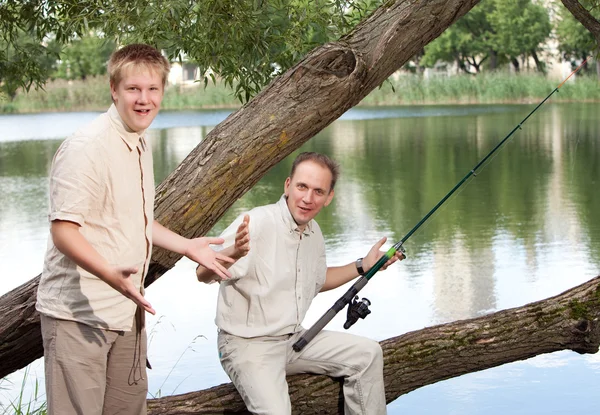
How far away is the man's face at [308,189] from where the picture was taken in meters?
4.01

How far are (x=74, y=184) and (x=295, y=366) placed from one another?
59.8 inches

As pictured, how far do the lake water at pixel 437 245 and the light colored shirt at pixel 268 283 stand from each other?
247 cm

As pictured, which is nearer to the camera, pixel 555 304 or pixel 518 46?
pixel 555 304

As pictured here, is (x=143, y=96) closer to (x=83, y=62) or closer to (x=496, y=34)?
(x=496, y=34)

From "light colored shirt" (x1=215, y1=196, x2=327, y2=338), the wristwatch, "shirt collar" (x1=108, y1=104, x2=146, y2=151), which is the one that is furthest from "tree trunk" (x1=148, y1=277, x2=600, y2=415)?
"shirt collar" (x1=108, y1=104, x2=146, y2=151)

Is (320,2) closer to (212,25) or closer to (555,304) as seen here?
(212,25)

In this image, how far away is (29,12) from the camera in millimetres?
6535

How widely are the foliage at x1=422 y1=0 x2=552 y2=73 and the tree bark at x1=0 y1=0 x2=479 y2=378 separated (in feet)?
155

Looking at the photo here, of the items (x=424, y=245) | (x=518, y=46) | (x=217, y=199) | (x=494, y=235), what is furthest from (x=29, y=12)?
(x=518, y=46)

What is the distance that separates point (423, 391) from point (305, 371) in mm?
2506

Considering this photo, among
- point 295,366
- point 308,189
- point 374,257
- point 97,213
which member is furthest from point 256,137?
point 97,213

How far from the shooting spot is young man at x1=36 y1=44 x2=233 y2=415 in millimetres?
3018

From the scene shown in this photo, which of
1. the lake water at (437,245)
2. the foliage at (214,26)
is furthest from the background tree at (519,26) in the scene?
the foliage at (214,26)

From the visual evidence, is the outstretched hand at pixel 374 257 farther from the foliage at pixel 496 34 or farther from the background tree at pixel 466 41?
the background tree at pixel 466 41
